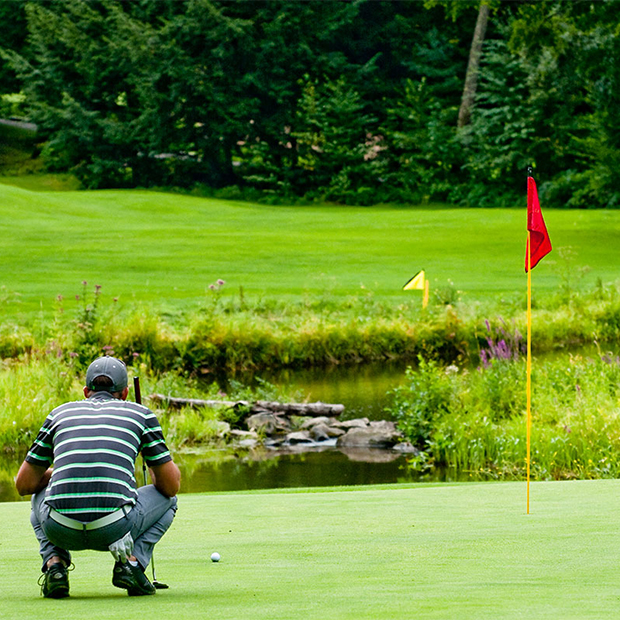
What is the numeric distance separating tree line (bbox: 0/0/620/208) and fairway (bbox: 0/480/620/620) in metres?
39.2

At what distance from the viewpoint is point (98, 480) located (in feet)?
15.6

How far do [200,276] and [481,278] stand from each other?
726cm

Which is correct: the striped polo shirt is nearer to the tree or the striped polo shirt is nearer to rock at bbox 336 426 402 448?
rock at bbox 336 426 402 448

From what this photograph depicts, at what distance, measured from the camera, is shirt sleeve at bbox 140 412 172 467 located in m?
4.91

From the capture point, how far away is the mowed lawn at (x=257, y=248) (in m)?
28.9

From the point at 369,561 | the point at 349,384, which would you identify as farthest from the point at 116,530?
the point at 349,384

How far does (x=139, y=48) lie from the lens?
5012 cm

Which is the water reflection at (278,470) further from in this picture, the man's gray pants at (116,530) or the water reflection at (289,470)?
the man's gray pants at (116,530)

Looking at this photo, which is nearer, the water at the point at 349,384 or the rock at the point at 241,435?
the rock at the point at 241,435

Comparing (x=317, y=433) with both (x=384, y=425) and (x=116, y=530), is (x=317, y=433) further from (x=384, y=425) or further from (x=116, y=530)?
(x=116, y=530)

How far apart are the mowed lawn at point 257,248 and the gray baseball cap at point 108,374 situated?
20.6 m

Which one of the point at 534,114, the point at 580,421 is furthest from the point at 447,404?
the point at 534,114

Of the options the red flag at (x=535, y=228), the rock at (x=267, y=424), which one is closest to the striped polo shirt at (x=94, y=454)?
the red flag at (x=535, y=228)

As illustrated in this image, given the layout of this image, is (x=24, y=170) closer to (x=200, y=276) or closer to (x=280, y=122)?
(x=280, y=122)
